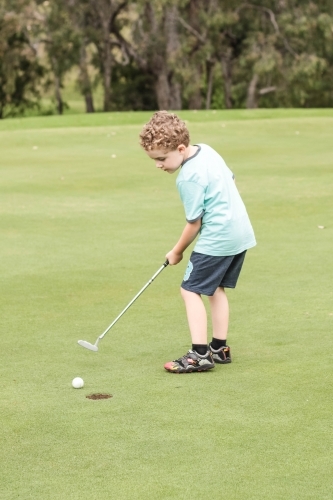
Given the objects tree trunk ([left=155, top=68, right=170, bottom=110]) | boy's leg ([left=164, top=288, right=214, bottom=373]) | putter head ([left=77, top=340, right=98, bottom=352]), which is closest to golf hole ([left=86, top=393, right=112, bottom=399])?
boy's leg ([left=164, top=288, right=214, bottom=373])

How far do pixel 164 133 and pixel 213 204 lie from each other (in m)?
0.49

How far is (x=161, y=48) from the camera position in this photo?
38.9 m

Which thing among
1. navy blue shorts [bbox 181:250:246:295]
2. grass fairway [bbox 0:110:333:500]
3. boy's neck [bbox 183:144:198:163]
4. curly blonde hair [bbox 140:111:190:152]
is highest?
curly blonde hair [bbox 140:111:190:152]

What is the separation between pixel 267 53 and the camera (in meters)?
38.3

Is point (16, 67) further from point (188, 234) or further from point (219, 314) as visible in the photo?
point (188, 234)

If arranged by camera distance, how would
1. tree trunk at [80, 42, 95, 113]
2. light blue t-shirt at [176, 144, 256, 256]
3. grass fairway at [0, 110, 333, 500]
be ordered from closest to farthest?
grass fairway at [0, 110, 333, 500], light blue t-shirt at [176, 144, 256, 256], tree trunk at [80, 42, 95, 113]

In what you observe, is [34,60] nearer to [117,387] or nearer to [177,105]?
[177,105]

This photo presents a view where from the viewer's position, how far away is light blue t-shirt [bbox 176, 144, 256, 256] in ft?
17.4

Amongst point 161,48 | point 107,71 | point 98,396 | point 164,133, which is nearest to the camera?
point 98,396

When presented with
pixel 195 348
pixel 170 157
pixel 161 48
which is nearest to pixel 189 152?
pixel 170 157

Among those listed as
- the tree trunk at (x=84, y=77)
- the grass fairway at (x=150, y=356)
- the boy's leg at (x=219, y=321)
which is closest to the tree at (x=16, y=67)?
the tree trunk at (x=84, y=77)

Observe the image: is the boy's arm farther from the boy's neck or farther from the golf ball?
the golf ball

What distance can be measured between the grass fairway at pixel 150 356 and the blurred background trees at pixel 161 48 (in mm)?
26186

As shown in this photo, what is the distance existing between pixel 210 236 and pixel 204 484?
195 cm
